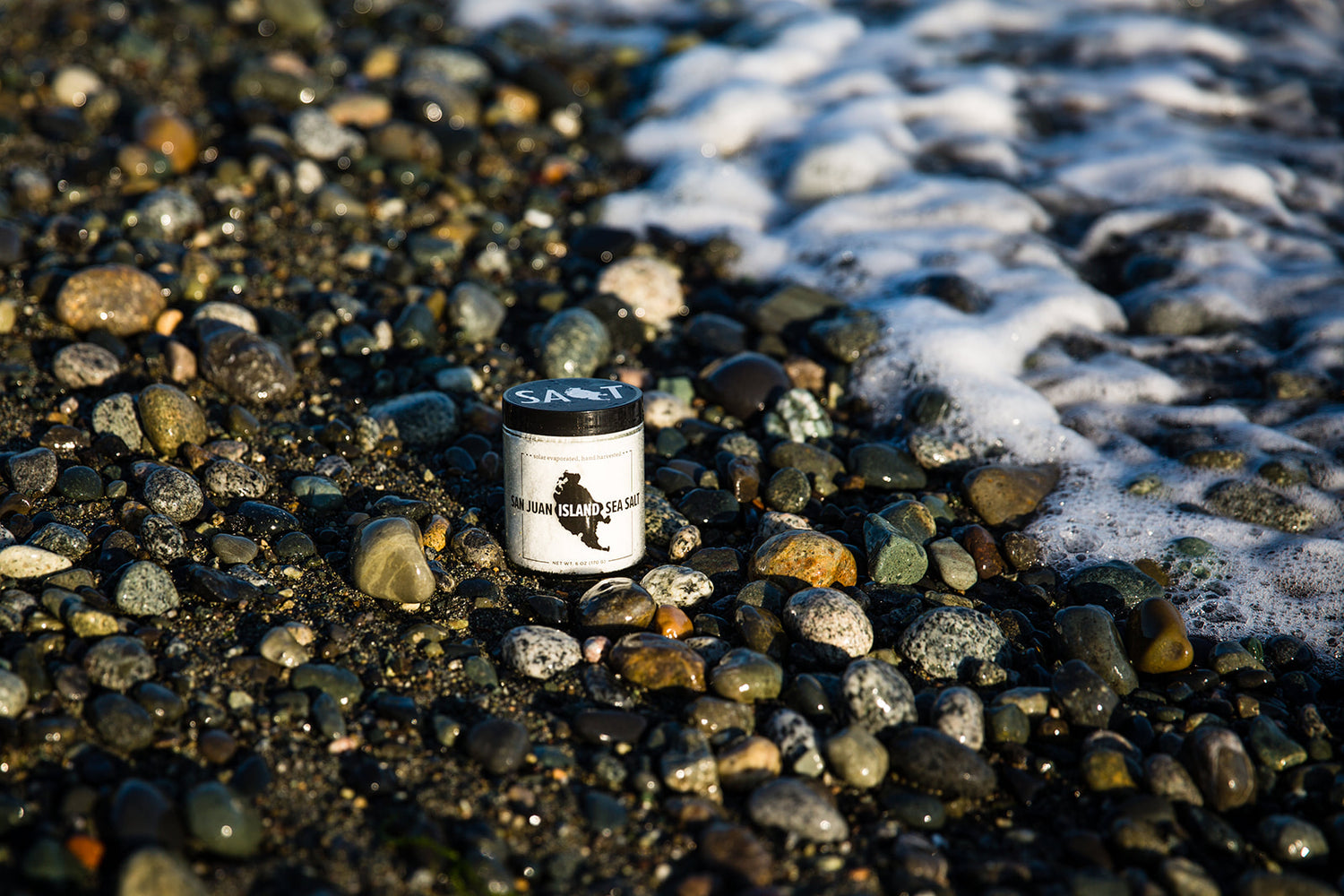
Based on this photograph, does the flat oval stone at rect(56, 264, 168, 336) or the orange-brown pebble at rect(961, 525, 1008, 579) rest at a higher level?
the flat oval stone at rect(56, 264, 168, 336)

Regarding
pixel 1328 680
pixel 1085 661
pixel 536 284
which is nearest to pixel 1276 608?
pixel 1328 680

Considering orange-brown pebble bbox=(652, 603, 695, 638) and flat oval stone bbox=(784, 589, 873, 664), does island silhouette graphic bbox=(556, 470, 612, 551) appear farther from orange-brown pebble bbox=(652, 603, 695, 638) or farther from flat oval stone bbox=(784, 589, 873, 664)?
flat oval stone bbox=(784, 589, 873, 664)

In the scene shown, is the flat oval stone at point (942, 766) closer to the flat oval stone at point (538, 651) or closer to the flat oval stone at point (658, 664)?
the flat oval stone at point (658, 664)

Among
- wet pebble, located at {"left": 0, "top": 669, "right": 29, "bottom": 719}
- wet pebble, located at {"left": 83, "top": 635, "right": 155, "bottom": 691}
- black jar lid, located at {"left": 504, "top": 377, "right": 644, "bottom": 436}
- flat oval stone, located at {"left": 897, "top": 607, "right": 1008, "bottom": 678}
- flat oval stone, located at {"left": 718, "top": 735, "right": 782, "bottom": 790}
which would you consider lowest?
flat oval stone, located at {"left": 897, "top": 607, "right": 1008, "bottom": 678}

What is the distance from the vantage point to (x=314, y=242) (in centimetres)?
518

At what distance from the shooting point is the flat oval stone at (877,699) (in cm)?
285

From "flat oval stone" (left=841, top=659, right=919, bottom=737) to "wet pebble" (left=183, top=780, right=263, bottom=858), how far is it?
60.6 inches

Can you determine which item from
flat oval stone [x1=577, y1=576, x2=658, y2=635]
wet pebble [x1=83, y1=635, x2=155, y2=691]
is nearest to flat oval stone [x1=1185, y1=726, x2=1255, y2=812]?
flat oval stone [x1=577, y1=576, x2=658, y2=635]

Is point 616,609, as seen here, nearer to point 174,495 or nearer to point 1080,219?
point 174,495

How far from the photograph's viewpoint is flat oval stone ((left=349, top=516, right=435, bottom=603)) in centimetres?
321

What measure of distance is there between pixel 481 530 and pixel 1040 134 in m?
5.30

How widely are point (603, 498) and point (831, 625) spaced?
0.81m

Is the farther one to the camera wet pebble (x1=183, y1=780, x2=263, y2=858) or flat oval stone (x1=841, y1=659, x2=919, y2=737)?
flat oval stone (x1=841, y1=659, x2=919, y2=737)

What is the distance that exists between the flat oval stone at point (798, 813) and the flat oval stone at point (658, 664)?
466mm
